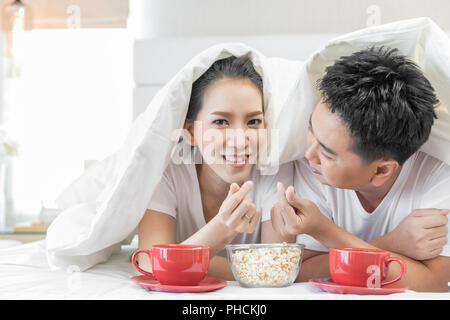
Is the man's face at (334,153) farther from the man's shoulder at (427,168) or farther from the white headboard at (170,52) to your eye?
the white headboard at (170,52)

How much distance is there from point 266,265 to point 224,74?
0.51 m

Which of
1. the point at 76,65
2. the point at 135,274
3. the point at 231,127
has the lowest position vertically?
the point at 135,274

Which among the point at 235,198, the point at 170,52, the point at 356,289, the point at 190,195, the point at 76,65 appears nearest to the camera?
the point at 356,289

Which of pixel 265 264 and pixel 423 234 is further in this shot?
pixel 423 234

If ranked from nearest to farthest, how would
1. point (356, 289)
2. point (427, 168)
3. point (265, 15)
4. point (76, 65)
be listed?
1. point (356, 289)
2. point (427, 168)
3. point (265, 15)
4. point (76, 65)

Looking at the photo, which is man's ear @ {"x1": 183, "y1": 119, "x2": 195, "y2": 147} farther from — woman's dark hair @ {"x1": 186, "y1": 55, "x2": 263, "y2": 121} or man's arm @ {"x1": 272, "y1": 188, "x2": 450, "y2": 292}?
man's arm @ {"x1": 272, "y1": 188, "x2": 450, "y2": 292}

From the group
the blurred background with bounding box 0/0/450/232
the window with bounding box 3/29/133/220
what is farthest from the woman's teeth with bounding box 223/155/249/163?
the window with bounding box 3/29/133/220

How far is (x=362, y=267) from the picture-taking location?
29.3 inches

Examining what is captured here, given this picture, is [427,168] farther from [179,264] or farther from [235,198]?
[179,264]

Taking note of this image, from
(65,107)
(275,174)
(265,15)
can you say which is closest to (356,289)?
(275,174)

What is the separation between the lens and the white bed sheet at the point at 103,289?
2.31ft

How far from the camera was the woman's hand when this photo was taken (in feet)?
2.75
